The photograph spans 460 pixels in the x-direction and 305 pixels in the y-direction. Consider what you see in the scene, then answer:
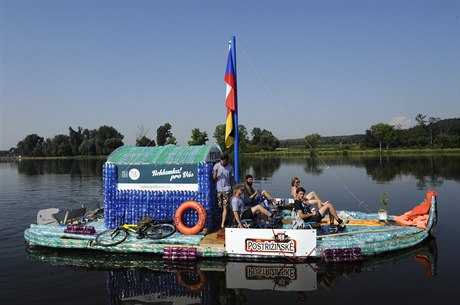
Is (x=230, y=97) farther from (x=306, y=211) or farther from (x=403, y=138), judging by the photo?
(x=403, y=138)

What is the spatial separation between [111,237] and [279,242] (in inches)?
234

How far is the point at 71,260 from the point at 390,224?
11.8 m

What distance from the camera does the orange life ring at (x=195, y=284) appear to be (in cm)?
966

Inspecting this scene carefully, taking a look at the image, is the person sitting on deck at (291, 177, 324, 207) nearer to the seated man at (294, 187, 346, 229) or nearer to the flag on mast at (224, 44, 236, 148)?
the seated man at (294, 187, 346, 229)

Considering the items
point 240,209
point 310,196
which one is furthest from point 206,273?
point 310,196

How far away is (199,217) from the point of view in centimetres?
1246

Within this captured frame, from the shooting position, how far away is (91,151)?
144m

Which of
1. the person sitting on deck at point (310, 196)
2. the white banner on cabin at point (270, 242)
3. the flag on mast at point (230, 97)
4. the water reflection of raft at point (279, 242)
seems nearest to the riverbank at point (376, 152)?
the person sitting on deck at point (310, 196)

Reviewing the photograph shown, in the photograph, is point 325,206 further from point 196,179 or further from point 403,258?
point 196,179

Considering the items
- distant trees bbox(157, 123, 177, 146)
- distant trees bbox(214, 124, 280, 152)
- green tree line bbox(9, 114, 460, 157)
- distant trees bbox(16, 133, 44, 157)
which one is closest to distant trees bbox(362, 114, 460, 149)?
green tree line bbox(9, 114, 460, 157)

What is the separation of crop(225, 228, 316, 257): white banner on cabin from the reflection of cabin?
71.6 inches

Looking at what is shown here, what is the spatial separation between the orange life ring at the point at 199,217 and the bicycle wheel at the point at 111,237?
1.90 metres

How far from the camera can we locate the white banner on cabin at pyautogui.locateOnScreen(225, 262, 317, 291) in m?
9.47

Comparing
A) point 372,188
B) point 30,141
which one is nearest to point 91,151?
point 30,141
